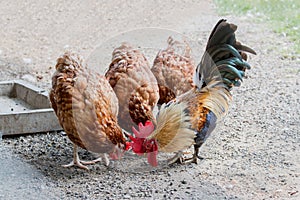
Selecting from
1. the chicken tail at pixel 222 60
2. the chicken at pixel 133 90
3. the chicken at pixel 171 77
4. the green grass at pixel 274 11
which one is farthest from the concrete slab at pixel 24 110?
the green grass at pixel 274 11

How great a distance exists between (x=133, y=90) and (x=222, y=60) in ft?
2.41

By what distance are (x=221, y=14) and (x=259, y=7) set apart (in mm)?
887

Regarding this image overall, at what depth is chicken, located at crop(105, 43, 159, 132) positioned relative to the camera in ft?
14.4

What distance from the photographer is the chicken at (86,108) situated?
162 inches

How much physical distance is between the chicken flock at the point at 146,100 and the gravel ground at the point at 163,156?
0.22m

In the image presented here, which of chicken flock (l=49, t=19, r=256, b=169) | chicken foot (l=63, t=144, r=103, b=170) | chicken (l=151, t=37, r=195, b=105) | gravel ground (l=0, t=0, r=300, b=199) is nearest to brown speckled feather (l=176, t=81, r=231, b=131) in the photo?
chicken flock (l=49, t=19, r=256, b=169)

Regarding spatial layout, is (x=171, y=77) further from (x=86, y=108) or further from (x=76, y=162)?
(x=76, y=162)

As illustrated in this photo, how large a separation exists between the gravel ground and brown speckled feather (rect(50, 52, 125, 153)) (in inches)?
11.5

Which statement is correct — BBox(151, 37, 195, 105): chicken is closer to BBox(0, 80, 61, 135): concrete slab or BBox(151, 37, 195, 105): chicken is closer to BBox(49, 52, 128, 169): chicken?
BBox(49, 52, 128, 169): chicken

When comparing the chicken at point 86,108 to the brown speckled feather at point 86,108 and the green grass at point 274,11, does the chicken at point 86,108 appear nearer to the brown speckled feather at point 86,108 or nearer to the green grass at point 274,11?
the brown speckled feather at point 86,108

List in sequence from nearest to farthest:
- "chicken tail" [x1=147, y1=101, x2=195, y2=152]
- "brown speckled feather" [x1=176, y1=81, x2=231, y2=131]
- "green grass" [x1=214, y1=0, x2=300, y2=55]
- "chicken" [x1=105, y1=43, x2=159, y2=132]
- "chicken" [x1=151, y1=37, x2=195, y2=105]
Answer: "chicken tail" [x1=147, y1=101, x2=195, y2=152] → "brown speckled feather" [x1=176, y1=81, x2=231, y2=131] → "chicken" [x1=105, y1=43, x2=159, y2=132] → "chicken" [x1=151, y1=37, x2=195, y2=105] → "green grass" [x1=214, y1=0, x2=300, y2=55]

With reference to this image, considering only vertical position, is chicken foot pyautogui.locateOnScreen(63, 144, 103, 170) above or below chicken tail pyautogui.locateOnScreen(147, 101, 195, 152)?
below

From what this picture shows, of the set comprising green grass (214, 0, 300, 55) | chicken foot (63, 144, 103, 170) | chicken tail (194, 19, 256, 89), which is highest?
chicken tail (194, 19, 256, 89)

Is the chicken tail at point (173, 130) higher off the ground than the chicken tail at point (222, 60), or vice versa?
the chicken tail at point (222, 60)
